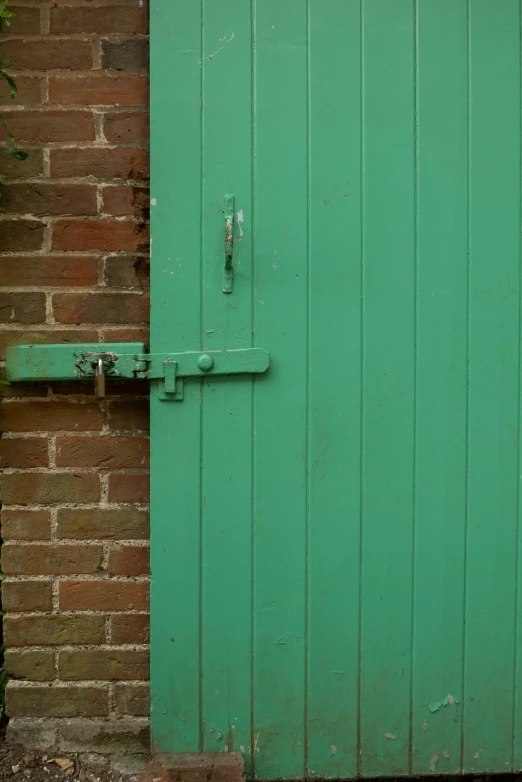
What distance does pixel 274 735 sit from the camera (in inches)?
70.1

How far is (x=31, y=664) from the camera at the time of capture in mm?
1829

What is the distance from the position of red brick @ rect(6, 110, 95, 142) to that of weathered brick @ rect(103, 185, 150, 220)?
164 mm

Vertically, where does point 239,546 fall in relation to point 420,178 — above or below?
below

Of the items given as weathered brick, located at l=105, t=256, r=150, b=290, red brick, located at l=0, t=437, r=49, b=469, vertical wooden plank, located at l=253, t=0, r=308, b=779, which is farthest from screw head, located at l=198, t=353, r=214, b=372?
red brick, located at l=0, t=437, r=49, b=469

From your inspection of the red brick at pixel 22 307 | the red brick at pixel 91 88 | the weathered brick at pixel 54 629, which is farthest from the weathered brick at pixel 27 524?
the red brick at pixel 91 88

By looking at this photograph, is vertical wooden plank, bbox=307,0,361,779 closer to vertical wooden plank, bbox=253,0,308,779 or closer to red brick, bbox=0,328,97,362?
vertical wooden plank, bbox=253,0,308,779

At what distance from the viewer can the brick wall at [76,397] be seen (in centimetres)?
178

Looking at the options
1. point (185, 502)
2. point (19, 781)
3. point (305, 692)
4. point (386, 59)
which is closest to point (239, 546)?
point (185, 502)

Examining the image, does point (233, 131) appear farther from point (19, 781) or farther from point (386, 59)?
point (19, 781)

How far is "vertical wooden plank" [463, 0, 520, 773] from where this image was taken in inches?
68.6

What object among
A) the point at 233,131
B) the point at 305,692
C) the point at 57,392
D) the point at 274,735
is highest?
the point at 233,131

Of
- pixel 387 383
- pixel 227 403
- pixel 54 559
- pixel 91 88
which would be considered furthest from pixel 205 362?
pixel 91 88

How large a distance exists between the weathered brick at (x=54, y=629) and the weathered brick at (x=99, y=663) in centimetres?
4

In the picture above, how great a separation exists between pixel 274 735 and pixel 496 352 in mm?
1240
